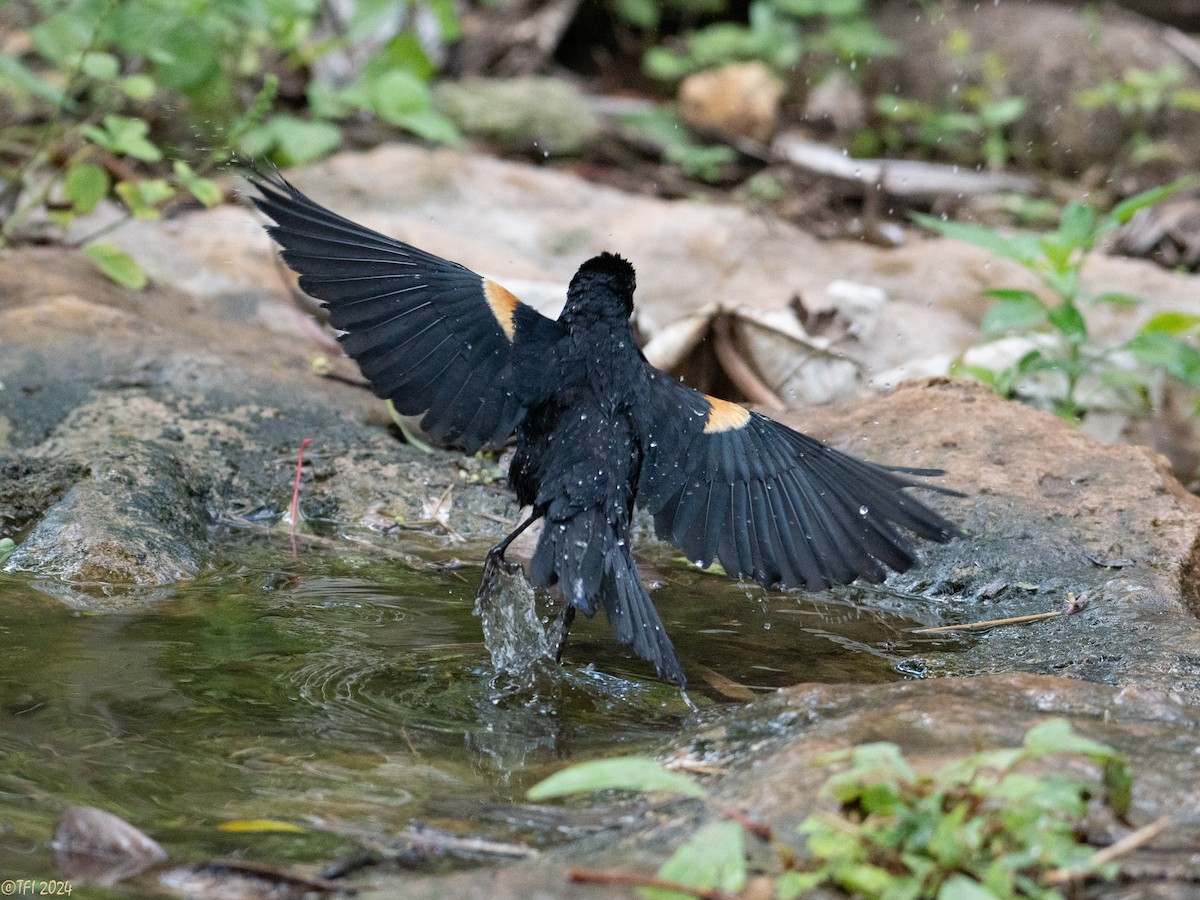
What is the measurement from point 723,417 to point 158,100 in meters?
4.61

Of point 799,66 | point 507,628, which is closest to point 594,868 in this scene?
point 507,628

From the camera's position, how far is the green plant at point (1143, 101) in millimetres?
8125

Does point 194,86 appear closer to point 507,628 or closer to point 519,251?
point 519,251

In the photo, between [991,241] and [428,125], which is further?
[428,125]

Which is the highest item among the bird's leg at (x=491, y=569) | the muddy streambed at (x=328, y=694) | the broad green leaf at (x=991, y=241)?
the broad green leaf at (x=991, y=241)

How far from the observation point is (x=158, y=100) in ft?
22.0

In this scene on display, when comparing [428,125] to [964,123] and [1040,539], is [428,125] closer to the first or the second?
[1040,539]

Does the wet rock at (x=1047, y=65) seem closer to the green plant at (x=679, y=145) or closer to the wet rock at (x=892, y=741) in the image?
the green plant at (x=679, y=145)

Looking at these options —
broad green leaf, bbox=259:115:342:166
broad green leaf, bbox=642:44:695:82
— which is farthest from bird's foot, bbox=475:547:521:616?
broad green leaf, bbox=642:44:695:82

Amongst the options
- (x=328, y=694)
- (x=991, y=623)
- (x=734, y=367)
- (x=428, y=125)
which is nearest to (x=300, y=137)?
(x=428, y=125)

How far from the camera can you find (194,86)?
561cm

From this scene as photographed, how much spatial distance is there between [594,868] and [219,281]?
13.7 ft

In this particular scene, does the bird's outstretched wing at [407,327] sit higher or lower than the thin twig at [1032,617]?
higher

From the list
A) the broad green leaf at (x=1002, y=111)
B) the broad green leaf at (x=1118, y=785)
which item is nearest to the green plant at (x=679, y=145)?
the broad green leaf at (x=1002, y=111)
